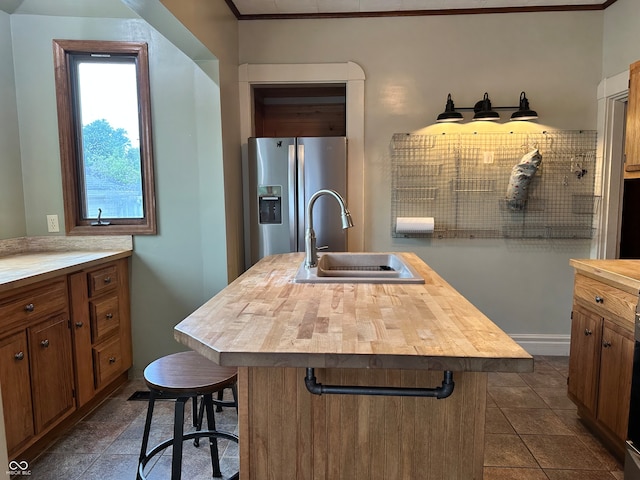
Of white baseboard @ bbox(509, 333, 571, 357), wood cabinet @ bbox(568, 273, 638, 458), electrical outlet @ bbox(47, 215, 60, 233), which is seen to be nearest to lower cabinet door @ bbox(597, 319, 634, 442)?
wood cabinet @ bbox(568, 273, 638, 458)

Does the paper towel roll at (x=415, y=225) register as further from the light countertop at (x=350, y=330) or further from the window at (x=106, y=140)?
the window at (x=106, y=140)

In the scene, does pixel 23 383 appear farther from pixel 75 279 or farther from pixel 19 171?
pixel 19 171

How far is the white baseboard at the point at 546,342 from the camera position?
324 cm

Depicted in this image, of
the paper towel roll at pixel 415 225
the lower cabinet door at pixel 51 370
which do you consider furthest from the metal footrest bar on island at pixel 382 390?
the paper towel roll at pixel 415 225

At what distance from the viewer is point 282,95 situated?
175 inches

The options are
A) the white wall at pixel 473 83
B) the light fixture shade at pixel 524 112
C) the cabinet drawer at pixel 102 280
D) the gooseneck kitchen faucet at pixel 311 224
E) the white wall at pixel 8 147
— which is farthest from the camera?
the white wall at pixel 473 83

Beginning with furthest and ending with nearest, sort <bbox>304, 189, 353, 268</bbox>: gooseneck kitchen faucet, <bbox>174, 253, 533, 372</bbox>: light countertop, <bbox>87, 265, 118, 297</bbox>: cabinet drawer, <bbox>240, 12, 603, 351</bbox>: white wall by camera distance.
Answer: <bbox>240, 12, 603, 351</bbox>: white wall, <bbox>87, 265, 118, 297</bbox>: cabinet drawer, <bbox>304, 189, 353, 268</bbox>: gooseneck kitchen faucet, <bbox>174, 253, 533, 372</bbox>: light countertop

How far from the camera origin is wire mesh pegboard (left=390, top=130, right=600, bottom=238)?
309 cm

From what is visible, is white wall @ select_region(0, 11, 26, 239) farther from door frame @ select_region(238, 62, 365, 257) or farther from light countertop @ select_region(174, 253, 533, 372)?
light countertop @ select_region(174, 253, 533, 372)

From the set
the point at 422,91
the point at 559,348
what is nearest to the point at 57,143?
the point at 422,91

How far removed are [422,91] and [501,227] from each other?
1233mm

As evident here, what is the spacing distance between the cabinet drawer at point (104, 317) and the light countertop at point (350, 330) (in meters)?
1.40

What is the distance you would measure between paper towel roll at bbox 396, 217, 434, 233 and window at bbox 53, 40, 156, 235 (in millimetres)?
1803

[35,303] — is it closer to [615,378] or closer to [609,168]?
[615,378]
